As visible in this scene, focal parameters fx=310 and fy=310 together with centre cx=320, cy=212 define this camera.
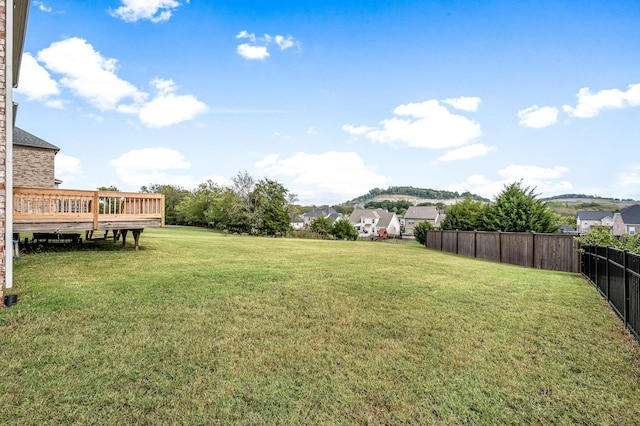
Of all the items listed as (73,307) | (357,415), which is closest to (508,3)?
(357,415)

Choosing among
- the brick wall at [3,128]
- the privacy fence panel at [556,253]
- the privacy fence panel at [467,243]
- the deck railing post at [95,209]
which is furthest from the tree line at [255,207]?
the brick wall at [3,128]

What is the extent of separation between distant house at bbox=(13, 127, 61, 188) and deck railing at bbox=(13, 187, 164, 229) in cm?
819

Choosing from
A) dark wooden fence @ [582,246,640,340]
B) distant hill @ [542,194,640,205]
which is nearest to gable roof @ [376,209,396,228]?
dark wooden fence @ [582,246,640,340]

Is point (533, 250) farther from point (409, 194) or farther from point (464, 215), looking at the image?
point (409, 194)

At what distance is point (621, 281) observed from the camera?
→ 4.87 m

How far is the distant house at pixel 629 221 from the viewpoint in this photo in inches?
1555

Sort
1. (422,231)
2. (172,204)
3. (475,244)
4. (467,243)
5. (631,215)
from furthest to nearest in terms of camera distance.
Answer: (172,204)
(631,215)
(422,231)
(467,243)
(475,244)

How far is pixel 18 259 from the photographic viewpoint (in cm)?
696

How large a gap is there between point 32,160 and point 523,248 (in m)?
21.8

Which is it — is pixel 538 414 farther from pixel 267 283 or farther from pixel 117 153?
pixel 117 153

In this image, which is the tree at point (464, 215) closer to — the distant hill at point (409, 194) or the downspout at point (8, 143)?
the downspout at point (8, 143)

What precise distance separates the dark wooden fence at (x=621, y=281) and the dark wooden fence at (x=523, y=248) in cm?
391

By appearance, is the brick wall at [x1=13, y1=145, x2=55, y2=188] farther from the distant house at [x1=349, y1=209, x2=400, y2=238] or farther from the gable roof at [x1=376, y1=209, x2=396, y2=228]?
the gable roof at [x1=376, y1=209, x2=396, y2=228]

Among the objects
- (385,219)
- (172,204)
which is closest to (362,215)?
(385,219)
